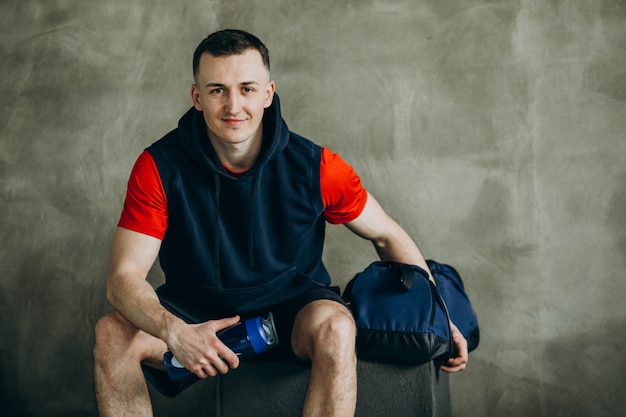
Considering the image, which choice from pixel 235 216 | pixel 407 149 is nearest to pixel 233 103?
pixel 235 216

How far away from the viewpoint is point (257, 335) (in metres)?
1.64

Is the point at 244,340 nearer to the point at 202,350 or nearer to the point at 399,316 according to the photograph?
the point at 202,350

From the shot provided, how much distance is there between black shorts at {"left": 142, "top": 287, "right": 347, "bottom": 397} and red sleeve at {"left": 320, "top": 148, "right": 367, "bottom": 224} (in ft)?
0.78

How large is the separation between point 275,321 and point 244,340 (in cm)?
28

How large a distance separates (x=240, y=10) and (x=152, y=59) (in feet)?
1.33

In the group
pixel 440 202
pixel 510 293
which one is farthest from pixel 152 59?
pixel 510 293

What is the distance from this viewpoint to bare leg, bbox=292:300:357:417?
160 cm

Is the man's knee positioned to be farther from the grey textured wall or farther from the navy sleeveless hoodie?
the grey textured wall

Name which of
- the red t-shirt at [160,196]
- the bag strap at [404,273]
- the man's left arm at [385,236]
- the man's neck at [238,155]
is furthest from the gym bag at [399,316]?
the man's neck at [238,155]

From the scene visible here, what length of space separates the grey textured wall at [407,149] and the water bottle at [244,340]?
3.21ft

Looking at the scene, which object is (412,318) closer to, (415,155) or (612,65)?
(415,155)

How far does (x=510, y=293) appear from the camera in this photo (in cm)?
255

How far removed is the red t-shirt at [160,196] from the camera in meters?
1.83

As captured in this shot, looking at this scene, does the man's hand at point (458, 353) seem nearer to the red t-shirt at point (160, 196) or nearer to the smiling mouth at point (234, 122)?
the red t-shirt at point (160, 196)
